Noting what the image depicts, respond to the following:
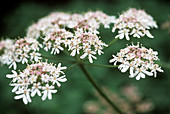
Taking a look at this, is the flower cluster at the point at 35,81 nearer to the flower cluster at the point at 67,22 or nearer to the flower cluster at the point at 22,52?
the flower cluster at the point at 22,52

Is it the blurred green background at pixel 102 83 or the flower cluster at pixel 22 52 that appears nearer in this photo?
the flower cluster at pixel 22 52

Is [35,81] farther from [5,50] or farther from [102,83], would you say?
[102,83]

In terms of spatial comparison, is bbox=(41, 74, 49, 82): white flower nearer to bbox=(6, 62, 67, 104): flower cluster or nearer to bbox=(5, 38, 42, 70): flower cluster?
bbox=(6, 62, 67, 104): flower cluster

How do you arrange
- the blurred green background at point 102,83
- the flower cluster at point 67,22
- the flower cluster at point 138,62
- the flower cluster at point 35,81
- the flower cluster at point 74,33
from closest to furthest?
the flower cluster at point 35,81 → the flower cluster at point 138,62 → the flower cluster at point 74,33 → the flower cluster at point 67,22 → the blurred green background at point 102,83

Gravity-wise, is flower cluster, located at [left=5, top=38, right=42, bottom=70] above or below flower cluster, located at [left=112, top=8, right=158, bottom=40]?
below

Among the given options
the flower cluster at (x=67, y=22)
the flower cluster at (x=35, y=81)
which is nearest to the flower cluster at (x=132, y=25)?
the flower cluster at (x=67, y=22)

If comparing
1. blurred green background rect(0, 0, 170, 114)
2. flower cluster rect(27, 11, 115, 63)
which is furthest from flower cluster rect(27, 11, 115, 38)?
blurred green background rect(0, 0, 170, 114)

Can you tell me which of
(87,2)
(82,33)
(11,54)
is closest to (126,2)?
(87,2)

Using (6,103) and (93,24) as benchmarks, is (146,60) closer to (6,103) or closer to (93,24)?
(93,24)
